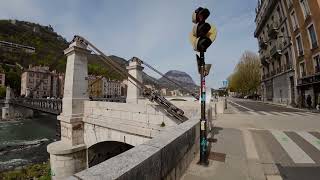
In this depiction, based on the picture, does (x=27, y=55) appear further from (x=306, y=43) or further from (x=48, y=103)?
(x=306, y=43)

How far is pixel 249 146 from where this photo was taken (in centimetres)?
652

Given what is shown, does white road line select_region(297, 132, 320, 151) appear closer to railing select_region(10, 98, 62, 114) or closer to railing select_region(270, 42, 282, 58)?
railing select_region(270, 42, 282, 58)

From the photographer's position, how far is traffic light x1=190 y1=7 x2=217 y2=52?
4672 millimetres

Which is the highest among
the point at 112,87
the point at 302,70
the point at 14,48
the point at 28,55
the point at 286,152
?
the point at 14,48

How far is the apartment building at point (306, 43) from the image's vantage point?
2258 centimetres

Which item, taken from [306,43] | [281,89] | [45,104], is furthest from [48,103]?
[306,43]

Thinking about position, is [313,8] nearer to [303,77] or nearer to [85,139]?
[303,77]

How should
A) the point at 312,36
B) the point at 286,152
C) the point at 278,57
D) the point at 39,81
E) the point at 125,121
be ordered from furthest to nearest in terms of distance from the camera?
the point at 39,81 < the point at 278,57 < the point at 312,36 < the point at 125,121 < the point at 286,152

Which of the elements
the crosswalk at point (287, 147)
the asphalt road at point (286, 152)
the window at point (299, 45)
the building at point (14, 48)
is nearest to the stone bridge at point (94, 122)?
the asphalt road at point (286, 152)

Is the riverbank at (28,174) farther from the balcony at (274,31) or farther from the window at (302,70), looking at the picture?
the balcony at (274,31)

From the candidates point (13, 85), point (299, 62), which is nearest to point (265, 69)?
point (299, 62)

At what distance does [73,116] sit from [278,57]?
33.1 metres

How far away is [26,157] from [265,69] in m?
41.0

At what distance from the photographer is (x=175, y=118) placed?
28.9ft
